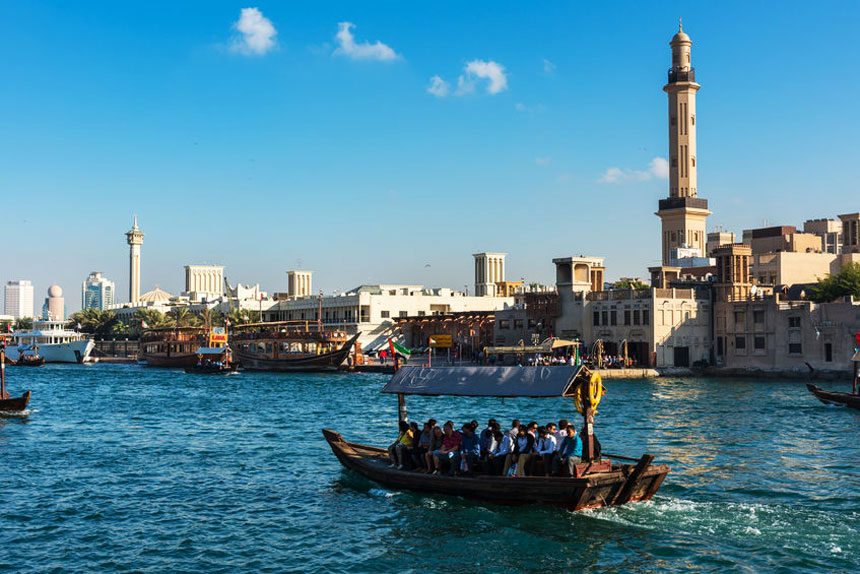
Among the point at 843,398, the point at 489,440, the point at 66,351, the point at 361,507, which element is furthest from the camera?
the point at 66,351

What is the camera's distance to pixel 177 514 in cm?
2275

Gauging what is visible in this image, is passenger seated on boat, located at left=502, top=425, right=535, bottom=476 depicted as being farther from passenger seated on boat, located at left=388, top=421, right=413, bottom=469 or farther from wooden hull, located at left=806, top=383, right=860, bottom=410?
wooden hull, located at left=806, top=383, right=860, bottom=410

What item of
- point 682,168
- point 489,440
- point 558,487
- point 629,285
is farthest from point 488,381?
point 682,168

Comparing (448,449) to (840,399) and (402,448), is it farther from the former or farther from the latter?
(840,399)

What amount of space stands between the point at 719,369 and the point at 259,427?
158 feet

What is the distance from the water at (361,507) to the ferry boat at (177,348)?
199 ft

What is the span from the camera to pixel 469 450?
23.1m

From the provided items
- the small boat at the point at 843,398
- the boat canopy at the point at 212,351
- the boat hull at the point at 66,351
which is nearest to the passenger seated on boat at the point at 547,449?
the small boat at the point at 843,398

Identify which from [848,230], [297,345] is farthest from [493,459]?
[848,230]

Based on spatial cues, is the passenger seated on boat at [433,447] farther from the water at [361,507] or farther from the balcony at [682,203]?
the balcony at [682,203]

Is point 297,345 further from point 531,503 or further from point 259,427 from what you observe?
point 531,503

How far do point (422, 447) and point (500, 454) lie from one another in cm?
239

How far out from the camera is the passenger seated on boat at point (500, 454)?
73.4 feet

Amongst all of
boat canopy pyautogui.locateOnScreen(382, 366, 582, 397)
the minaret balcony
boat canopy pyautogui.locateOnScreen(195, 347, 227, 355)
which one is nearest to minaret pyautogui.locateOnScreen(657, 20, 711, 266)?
the minaret balcony
